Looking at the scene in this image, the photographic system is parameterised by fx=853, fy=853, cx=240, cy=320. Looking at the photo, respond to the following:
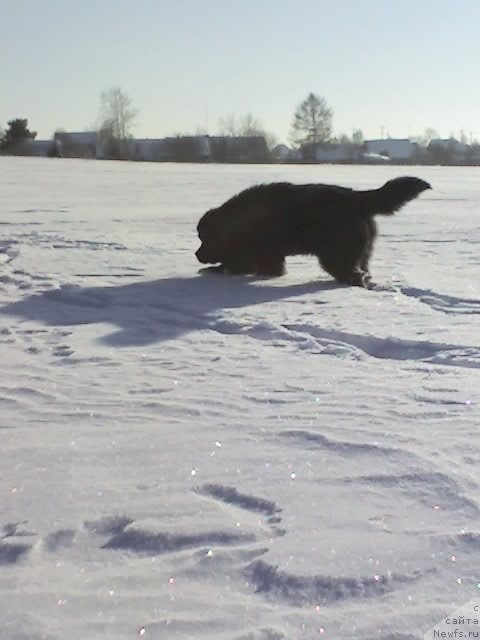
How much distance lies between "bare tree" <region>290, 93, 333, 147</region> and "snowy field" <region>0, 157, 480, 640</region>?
82.1 metres

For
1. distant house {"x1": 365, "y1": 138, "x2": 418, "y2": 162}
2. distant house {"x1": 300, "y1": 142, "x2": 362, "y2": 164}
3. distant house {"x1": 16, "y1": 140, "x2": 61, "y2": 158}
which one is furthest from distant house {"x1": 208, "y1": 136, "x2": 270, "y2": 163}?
distant house {"x1": 365, "y1": 138, "x2": 418, "y2": 162}

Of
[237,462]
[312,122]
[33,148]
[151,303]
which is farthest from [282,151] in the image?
[237,462]

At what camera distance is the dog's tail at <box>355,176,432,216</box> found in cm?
669

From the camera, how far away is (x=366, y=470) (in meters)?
2.56

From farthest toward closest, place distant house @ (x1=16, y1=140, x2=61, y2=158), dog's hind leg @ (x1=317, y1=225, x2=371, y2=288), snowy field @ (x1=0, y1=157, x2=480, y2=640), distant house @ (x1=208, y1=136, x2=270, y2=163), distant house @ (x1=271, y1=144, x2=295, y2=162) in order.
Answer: distant house @ (x1=271, y1=144, x2=295, y2=162)
distant house @ (x1=208, y1=136, x2=270, y2=163)
distant house @ (x1=16, y1=140, x2=61, y2=158)
dog's hind leg @ (x1=317, y1=225, x2=371, y2=288)
snowy field @ (x1=0, y1=157, x2=480, y2=640)

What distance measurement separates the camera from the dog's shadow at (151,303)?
4910mm

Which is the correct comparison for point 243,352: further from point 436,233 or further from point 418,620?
point 436,233

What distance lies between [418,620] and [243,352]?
2562 mm

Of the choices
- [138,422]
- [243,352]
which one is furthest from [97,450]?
[243,352]

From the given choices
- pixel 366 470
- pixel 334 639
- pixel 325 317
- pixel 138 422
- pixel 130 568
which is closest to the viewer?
pixel 334 639

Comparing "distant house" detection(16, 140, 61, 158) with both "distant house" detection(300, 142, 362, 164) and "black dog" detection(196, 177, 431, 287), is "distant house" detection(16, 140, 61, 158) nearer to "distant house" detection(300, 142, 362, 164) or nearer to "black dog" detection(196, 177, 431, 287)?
"distant house" detection(300, 142, 362, 164)

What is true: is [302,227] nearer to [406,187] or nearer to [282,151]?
[406,187]

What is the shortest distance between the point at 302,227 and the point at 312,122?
269ft

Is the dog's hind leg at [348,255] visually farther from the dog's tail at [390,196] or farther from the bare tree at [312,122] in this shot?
the bare tree at [312,122]
